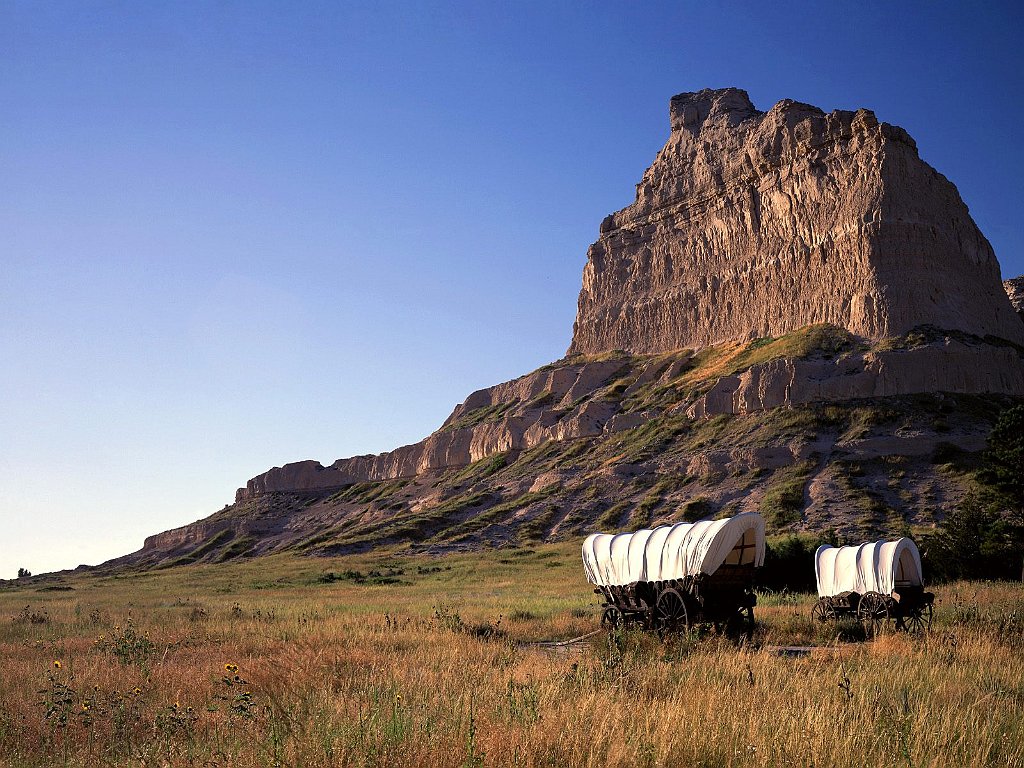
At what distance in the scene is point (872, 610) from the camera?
1669 centimetres

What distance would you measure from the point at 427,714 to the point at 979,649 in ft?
29.3

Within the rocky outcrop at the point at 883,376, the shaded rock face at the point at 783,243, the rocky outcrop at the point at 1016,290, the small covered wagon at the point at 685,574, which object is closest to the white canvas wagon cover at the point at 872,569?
the small covered wagon at the point at 685,574

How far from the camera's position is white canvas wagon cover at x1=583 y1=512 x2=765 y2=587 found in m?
13.8

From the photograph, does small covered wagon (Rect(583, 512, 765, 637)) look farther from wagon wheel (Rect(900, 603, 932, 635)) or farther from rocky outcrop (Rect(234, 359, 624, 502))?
rocky outcrop (Rect(234, 359, 624, 502))

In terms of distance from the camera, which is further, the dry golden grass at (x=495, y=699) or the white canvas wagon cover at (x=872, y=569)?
the white canvas wagon cover at (x=872, y=569)

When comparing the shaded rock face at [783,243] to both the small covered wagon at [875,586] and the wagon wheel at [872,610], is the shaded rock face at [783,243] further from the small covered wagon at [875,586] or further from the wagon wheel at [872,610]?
the wagon wheel at [872,610]

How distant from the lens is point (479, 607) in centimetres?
2112

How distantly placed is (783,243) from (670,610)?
7247 cm

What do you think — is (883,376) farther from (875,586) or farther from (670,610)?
(670,610)

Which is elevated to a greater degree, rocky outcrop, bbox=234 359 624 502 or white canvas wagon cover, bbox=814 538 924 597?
rocky outcrop, bbox=234 359 624 502

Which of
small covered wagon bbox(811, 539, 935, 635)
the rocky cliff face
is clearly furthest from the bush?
the rocky cliff face

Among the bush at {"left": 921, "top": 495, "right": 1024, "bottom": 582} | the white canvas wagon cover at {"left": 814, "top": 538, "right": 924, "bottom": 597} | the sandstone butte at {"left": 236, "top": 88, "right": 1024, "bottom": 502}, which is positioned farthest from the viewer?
the sandstone butte at {"left": 236, "top": 88, "right": 1024, "bottom": 502}

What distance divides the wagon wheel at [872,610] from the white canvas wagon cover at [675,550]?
301 cm

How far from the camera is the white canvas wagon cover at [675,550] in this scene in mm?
13750
